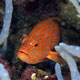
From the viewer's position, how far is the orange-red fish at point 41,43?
10.6ft

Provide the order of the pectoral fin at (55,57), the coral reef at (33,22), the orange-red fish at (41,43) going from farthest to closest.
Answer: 1. the coral reef at (33,22)
2. the pectoral fin at (55,57)
3. the orange-red fish at (41,43)

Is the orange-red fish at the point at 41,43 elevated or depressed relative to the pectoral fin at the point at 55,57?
elevated

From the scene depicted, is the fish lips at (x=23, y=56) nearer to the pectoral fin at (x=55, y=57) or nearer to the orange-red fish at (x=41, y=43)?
the orange-red fish at (x=41, y=43)

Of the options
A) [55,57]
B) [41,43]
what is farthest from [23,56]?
[55,57]

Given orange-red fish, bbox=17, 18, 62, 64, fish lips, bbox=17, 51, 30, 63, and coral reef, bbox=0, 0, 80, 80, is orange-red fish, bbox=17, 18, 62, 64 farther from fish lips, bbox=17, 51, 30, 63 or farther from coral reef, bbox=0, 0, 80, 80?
coral reef, bbox=0, 0, 80, 80

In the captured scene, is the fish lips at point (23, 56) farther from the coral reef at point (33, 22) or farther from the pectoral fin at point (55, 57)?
the pectoral fin at point (55, 57)

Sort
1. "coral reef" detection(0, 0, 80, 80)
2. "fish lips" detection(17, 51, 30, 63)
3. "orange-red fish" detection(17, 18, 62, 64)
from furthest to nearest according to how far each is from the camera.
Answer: "coral reef" detection(0, 0, 80, 80)
"orange-red fish" detection(17, 18, 62, 64)
"fish lips" detection(17, 51, 30, 63)

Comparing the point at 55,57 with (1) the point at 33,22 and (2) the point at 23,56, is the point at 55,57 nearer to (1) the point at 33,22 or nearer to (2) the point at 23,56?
(2) the point at 23,56

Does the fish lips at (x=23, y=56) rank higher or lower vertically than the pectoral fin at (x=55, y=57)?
higher

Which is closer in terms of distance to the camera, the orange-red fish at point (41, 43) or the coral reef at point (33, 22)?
the orange-red fish at point (41, 43)

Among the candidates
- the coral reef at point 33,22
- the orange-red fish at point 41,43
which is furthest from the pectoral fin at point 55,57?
the coral reef at point 33,22

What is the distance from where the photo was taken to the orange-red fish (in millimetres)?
3219

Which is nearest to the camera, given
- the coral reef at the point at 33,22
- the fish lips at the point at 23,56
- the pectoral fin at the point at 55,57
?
the fish lips at the point at 23,56

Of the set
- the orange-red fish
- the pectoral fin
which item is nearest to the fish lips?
the orange-red fish
